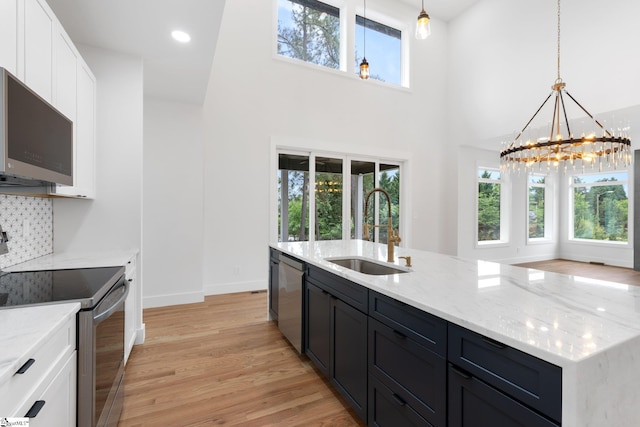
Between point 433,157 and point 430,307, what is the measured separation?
19.3 ft

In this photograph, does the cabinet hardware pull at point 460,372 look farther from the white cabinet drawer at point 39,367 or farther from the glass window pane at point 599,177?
the glass window pane at point 599,177

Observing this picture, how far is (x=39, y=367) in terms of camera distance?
3.21ft

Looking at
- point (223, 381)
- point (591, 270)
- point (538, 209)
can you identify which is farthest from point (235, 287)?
point (538, 209)

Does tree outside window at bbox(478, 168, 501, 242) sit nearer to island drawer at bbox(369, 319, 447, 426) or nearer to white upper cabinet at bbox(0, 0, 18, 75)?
island drawer at bbox(369, 319, 447, 426)

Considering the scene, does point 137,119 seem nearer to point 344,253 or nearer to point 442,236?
point 344,253

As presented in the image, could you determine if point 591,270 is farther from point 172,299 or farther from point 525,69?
point 172,299

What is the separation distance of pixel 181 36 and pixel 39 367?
255cm

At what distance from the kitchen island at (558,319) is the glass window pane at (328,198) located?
3320 mm

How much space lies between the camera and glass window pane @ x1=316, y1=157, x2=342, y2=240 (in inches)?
208

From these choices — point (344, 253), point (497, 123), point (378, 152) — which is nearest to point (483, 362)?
point (344, 253)

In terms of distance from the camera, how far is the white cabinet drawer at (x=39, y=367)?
2.66ft

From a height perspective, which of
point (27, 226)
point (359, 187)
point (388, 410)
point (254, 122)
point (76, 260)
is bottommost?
point (388, 410)

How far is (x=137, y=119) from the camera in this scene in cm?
280

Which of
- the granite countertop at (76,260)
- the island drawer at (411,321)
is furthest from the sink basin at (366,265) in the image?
the granite countertop at (76,260)
